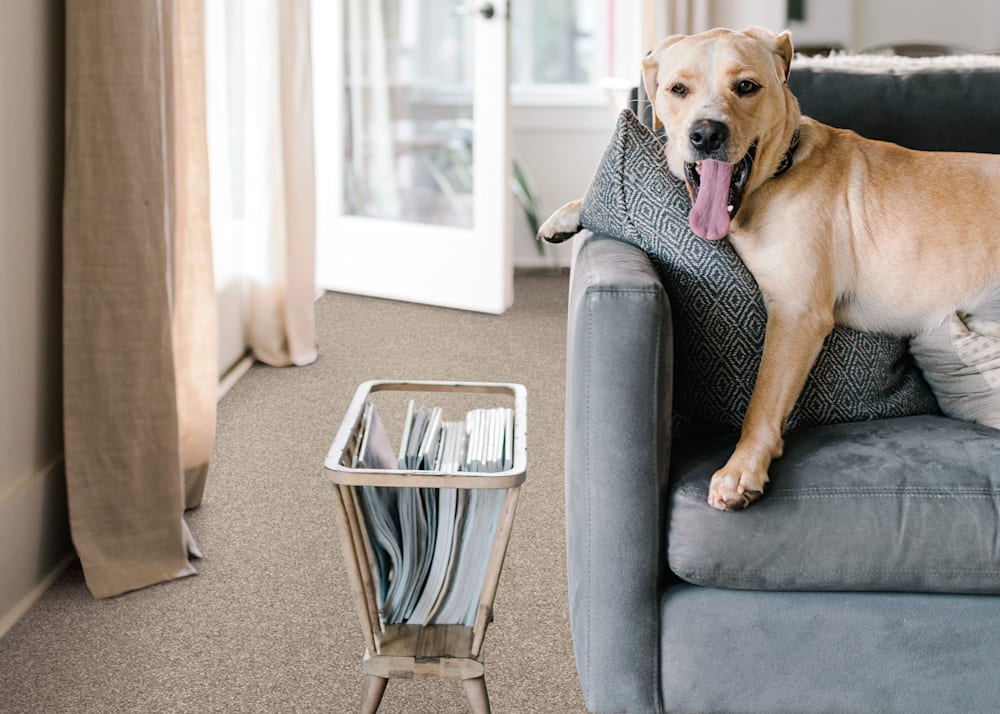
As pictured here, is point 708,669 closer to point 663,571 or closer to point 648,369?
point 663,571

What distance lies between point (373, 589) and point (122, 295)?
80cm

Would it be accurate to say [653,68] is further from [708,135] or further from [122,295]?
[122,295]

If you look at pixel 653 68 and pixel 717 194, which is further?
pixel 653 68

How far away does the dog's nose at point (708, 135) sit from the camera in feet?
5.16

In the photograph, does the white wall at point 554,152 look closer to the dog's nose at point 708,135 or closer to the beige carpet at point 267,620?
the beige carpet at point 267,620

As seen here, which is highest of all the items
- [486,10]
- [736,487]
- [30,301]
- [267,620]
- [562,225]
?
[486,10]

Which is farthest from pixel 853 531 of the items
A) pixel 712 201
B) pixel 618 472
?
pixel 712 201

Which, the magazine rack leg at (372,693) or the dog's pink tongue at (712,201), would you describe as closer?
the magazine rack leg at (372,693)

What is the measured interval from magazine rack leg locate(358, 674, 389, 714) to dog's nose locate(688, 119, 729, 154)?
868 mm

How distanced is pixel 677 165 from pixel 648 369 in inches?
16.5

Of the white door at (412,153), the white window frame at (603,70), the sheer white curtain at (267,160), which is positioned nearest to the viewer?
the sheer white curtain at (267,160)

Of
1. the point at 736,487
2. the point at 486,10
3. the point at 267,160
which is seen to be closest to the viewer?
the point at 736,487

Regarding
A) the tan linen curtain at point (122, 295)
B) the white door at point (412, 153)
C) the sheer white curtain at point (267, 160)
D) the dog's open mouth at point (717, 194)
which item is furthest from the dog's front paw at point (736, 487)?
the white door at point (412, 153)

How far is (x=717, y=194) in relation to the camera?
1593mm
